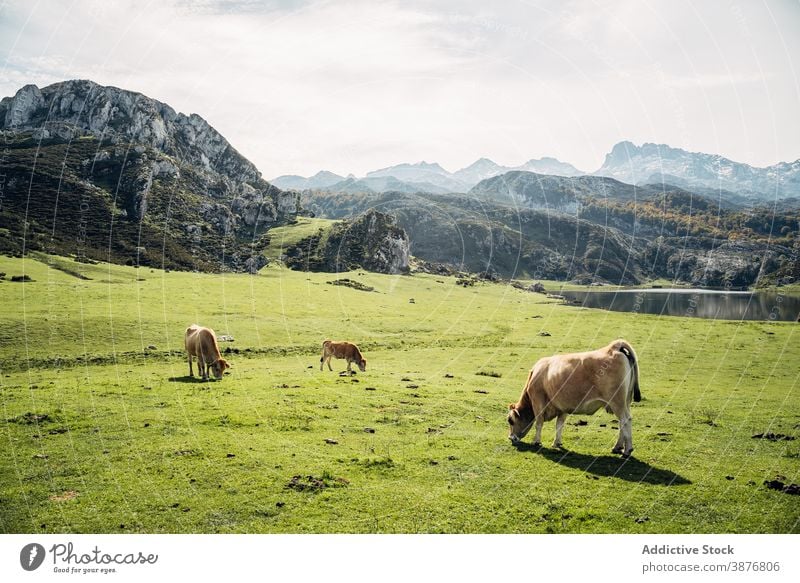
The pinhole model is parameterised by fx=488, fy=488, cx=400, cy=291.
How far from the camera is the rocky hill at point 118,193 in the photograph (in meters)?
106

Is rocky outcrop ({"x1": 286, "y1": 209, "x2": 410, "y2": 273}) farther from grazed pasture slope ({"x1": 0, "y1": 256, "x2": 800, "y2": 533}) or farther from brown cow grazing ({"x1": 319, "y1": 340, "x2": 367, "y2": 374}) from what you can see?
brown cow grazing ({"x1": 319, "y1": 340, "x2": 367, "y2": 374})

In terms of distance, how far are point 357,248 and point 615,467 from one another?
148 meters

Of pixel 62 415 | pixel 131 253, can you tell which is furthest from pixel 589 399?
pixel 131 253

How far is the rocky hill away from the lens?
106m

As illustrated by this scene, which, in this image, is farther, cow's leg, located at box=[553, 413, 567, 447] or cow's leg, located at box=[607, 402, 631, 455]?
cow's leg, located at box=[553, 413, 567, 447]

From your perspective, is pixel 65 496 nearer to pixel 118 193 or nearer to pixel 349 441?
pixel 349 441

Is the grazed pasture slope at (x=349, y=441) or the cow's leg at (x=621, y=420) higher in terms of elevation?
the cow's leg at (x=621, y=420)

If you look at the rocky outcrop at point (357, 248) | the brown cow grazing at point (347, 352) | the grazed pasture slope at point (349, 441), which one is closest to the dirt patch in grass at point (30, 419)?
the grazed pasture slope at point (349, 441)

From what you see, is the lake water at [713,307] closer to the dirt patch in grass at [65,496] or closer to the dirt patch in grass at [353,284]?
the dirt patch in grass at [353,284]

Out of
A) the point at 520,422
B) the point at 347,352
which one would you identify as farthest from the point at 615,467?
the point at 347,352

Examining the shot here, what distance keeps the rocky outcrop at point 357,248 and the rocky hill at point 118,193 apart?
15.0 m

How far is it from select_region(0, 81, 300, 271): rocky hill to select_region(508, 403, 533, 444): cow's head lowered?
80.1m

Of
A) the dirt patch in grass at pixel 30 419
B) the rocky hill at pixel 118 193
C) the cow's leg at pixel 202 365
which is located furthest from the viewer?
the rocky hill at pixel 118 193
